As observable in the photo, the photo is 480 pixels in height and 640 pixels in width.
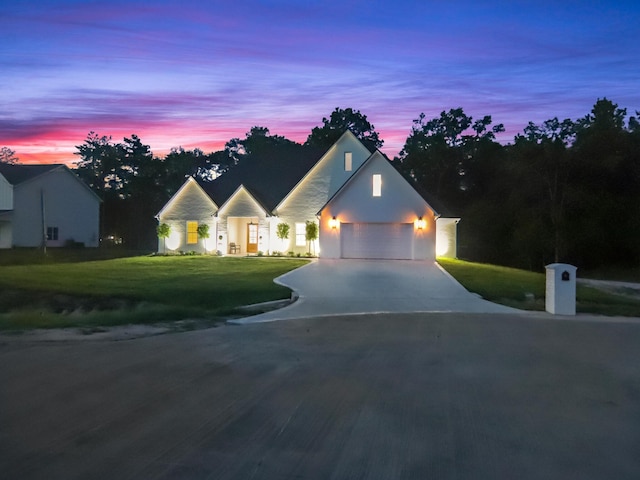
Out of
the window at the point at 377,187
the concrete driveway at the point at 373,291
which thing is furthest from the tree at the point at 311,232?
the concrete driveway at the point at 373,291

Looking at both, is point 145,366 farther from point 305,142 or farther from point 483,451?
point 305,142

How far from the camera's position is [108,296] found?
64.7 ft

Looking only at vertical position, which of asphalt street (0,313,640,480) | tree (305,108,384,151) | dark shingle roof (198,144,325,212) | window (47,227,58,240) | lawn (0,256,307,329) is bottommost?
lawn (0,256,307,329)

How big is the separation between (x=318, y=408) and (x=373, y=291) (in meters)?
13.2

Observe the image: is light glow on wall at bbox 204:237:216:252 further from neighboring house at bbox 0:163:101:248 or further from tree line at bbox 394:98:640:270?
tree line at bbox 394:98:640:270

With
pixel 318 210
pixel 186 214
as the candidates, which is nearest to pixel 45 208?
pixel 186 214

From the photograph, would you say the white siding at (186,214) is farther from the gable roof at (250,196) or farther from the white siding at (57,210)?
the white siding at (57,210)

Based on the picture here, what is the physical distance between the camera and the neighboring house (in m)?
44.4

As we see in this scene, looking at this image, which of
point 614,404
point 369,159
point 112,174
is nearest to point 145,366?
point 614,404

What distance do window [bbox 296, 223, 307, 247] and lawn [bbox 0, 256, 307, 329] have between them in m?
5.67

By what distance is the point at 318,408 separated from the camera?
723 cm

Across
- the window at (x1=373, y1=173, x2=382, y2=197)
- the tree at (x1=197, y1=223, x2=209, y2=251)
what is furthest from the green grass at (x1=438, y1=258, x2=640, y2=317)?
the tree at (x1=197, y1=223, x2=209, y2=251)

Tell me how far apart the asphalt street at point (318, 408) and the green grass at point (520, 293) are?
Answer: 6397 millimetres

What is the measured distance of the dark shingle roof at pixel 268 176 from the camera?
38.4m
